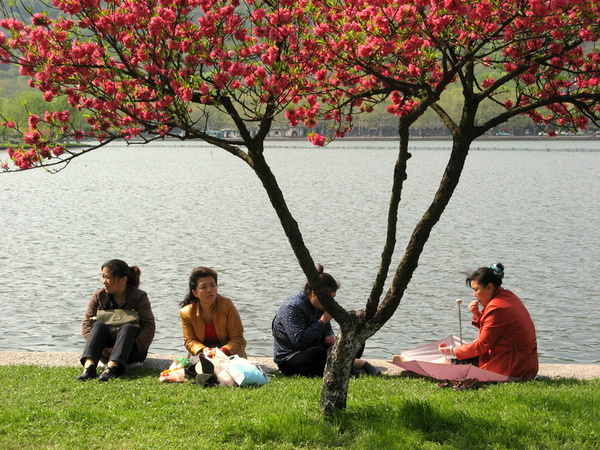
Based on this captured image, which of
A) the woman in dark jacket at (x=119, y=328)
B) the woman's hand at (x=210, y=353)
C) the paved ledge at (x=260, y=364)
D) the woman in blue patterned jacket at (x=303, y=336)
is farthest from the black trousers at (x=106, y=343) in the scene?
the woman in blue patterned jacket at (x=303, y=336)

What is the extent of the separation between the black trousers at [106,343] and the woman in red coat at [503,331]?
3.53 m

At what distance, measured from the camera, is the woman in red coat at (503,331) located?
8.35 m

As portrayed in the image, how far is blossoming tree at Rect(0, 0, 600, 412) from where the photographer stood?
20.7 ft

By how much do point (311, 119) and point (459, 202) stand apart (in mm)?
32257

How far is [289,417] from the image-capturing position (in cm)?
658

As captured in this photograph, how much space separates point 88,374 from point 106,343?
1.69ft

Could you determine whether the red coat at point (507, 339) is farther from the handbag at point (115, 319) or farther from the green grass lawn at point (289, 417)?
the handbag at point (115, 319)

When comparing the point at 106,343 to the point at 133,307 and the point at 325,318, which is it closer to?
the point at 133,307

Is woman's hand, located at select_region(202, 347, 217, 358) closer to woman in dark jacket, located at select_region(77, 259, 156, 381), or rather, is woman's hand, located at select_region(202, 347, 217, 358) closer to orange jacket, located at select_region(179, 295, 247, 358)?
orange jacket, located at select_region(179, 295, 247, 358)

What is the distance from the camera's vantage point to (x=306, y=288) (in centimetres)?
874

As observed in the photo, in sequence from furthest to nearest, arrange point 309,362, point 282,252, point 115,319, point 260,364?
point 282,252 → point 260,364 → point 115,319 → point 309,362

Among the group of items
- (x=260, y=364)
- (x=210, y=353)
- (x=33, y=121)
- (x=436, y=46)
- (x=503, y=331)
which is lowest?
(x=260, y=364)

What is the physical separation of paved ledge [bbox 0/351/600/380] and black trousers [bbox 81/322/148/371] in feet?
1.97

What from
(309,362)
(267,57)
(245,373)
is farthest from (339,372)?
(267,57)
